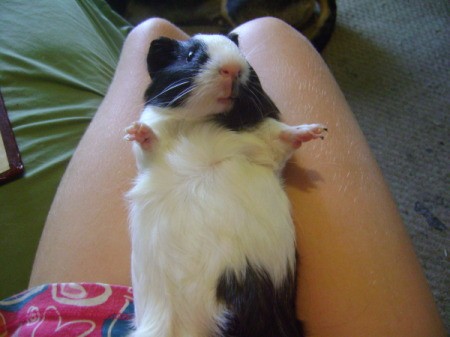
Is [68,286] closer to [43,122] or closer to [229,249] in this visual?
[229,249]

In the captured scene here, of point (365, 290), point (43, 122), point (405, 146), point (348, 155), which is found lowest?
point (405, 146)

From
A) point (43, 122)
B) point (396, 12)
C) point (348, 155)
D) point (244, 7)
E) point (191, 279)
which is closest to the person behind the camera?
point (191, 279)

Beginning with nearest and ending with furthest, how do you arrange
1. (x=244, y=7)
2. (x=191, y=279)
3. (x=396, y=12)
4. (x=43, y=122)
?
(x=191, y=279), (x=43, y=122), (x=244, y=7), (x=396, y=12)

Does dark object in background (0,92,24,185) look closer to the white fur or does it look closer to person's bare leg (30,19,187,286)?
person's bare leg (30,19,187,286)

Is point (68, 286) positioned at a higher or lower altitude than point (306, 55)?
lower

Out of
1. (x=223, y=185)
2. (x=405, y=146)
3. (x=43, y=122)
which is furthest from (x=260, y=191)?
(x=405, y=146)

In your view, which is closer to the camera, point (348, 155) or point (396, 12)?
point (348, 155)

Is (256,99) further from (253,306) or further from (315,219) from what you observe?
(253,306)

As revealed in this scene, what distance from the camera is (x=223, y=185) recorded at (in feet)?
2.17

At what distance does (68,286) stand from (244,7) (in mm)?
1573

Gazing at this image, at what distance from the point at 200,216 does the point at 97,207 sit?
309mm

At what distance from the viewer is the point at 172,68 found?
76 cm

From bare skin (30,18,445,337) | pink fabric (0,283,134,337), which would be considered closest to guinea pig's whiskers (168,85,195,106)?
bare skin (30,18,445,337)

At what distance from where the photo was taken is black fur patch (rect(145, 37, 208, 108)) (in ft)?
2.37
